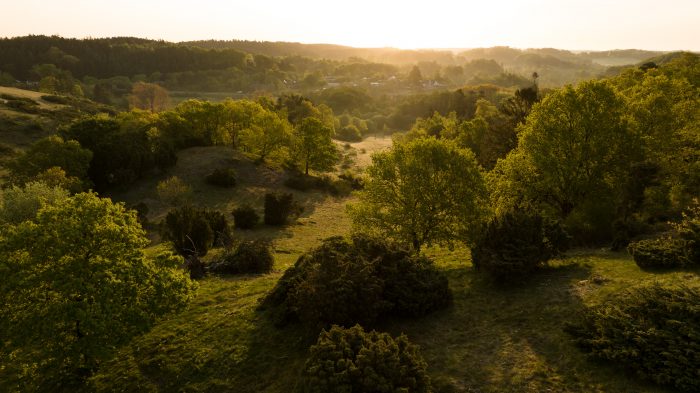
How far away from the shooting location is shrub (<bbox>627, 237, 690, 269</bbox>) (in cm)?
1927

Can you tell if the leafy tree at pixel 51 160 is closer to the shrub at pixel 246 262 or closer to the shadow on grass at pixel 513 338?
the shrub at pixel 246 262

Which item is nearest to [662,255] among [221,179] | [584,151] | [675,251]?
[675,251]

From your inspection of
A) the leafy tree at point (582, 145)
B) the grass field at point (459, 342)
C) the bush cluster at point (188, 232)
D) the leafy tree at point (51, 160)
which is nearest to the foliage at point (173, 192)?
the leafy tree at point (51, 160)

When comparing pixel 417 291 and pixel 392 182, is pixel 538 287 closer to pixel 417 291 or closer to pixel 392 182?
pixel 417 291

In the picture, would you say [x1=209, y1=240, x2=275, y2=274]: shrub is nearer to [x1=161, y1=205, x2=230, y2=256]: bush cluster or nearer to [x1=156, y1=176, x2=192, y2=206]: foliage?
[x1=161, y1=205, x2=230, y2=256]: bush cluster

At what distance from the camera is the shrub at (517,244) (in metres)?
20.8

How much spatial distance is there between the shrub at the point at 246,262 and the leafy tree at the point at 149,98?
137m

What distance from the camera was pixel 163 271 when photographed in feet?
61.5

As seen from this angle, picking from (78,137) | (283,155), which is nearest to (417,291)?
(283,155)

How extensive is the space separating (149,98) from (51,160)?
380ft

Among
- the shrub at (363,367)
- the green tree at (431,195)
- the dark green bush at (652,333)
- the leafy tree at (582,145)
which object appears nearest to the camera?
the dark green bush at (652,333)

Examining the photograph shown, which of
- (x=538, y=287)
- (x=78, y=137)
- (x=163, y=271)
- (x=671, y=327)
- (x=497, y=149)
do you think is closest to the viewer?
(x=671, y=327)

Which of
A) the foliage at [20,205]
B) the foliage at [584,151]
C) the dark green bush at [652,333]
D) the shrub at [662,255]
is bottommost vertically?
the foliage at [20,205]

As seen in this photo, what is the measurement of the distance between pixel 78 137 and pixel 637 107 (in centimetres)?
6605
